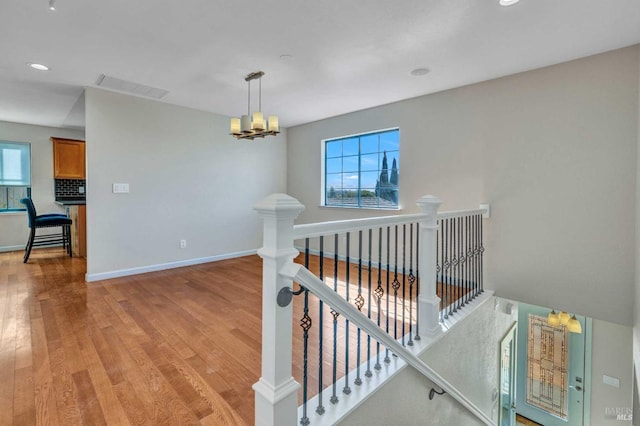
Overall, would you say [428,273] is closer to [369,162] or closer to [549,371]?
[369,162]

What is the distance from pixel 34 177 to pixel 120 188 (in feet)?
11.8

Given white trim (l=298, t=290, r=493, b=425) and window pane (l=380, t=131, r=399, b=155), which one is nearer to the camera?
white trim (l=298, t=290, r=493, b=425)

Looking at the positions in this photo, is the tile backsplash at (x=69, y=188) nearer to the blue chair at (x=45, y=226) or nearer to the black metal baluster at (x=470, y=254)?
the blue chair at (x=45, y=226)

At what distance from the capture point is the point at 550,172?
9.82ft

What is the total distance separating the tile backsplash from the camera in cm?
619

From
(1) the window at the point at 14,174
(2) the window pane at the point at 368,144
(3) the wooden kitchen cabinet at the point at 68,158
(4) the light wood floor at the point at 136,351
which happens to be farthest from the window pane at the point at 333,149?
(1) the window at the point at 14,174

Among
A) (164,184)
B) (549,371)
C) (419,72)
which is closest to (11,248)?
(164,184)

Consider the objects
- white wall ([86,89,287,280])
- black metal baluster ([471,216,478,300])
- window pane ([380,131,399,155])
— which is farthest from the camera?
window pane ([380,131,399,155])

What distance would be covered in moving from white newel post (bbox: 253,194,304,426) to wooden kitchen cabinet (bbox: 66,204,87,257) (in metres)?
5.41

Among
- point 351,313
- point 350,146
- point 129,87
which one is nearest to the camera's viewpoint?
point 351,313

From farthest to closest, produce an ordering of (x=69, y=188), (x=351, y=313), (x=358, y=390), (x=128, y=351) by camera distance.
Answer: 1. (x=69, y=188)
2. (x=128, y=351)
3. (x=358, y=390)
4. (x=351, y=313)

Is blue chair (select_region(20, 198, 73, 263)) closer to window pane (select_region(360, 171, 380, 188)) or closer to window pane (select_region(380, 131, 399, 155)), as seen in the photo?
window pane (select_region(360, 171, 380, 188))

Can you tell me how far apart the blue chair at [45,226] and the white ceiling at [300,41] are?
1.99 m

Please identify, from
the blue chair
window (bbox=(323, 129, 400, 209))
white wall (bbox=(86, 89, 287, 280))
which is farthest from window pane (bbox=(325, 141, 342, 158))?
the blue chair
